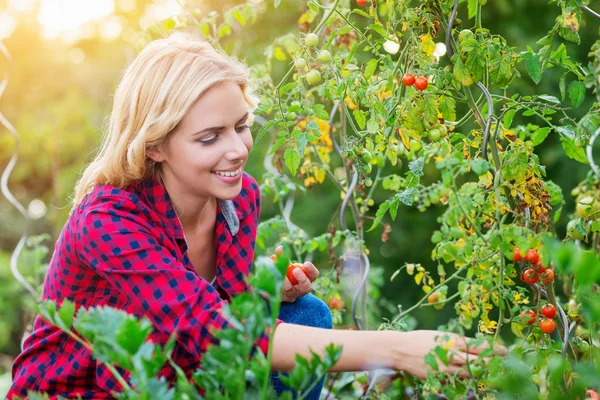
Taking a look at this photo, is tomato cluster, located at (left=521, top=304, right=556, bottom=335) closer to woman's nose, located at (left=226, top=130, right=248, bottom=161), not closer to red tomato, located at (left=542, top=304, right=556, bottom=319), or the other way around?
red tomato, located at (left=542, top=304, right=556, bottom=319)

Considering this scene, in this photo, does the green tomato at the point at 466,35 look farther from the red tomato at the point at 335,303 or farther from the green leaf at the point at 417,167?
the red tomato at the point at 335,303

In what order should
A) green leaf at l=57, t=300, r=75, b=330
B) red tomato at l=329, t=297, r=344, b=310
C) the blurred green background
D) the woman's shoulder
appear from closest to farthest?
green leaf at l=57, t=300, r=75, b=330
the woman's shoulder
red tomato at l=329, t=297, r=344, b=310
the blurred green background

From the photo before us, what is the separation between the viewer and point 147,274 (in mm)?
1323

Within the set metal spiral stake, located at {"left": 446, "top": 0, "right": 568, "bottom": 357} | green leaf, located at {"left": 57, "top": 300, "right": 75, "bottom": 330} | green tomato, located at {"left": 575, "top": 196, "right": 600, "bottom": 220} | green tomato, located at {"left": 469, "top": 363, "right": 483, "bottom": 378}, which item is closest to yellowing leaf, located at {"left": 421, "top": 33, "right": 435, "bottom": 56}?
metal spiral stake, located at {"left": 446, "top": 0, "right": 568, "bottom": 357}

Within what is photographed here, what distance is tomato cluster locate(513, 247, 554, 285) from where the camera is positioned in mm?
1144

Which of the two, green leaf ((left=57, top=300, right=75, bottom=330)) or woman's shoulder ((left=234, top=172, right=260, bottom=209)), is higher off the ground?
green leaf ((left=57, top=300, right=75, bottom=330))

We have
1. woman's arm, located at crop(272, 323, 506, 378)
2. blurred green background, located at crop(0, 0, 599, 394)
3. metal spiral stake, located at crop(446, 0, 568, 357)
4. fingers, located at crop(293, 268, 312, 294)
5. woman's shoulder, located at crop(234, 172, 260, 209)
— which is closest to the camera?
woman's arm, located at crop(272, 323, 506, 378)

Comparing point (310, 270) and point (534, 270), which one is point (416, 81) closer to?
point (534, 270)

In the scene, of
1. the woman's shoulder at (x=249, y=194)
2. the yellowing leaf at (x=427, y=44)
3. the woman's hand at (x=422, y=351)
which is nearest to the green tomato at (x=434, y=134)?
the yellowing leaf at (x=427, y=44)

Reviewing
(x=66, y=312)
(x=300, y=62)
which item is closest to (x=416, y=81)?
(x=300, y=62)

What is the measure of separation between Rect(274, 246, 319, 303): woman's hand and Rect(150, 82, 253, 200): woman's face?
9.9 inches

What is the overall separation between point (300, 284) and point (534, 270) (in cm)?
60

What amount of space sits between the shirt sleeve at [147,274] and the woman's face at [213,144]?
15 centimetres

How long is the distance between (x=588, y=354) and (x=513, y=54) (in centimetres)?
55
